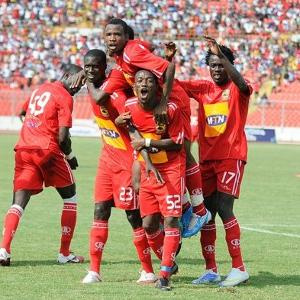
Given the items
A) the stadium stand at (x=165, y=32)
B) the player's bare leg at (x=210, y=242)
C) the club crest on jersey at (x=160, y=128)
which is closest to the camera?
the club crest on jersey at (x=160, y=128)

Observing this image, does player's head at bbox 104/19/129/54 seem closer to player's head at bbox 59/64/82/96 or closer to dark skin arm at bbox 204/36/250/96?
dark skin arm at bbox 204/36/250/96

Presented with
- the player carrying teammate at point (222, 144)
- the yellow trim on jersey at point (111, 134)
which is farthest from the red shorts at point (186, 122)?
the yellow trim on jersey at point (111, 134)

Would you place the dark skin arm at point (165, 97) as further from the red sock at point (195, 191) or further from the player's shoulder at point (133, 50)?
the red sock at point (195, 191)

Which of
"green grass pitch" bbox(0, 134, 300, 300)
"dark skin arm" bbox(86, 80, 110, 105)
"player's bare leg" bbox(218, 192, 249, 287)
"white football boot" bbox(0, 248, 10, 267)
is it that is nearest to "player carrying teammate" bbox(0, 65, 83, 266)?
"white football boot" bbox(0, 248, 10, 267)

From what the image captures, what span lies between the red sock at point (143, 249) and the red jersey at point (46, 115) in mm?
1799

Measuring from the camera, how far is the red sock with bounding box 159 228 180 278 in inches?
344

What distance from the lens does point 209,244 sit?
966 cm

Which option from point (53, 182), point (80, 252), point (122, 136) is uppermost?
point (122, 136)

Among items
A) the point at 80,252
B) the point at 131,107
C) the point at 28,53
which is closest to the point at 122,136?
the point at 131,107

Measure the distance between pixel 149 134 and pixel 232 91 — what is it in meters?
1.09

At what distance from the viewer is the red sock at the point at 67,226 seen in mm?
10688

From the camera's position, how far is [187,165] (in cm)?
937

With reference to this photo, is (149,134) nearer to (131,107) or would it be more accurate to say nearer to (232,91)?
(131,107)

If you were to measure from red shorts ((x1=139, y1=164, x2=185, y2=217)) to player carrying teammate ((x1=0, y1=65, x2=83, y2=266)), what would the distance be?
1833mm
